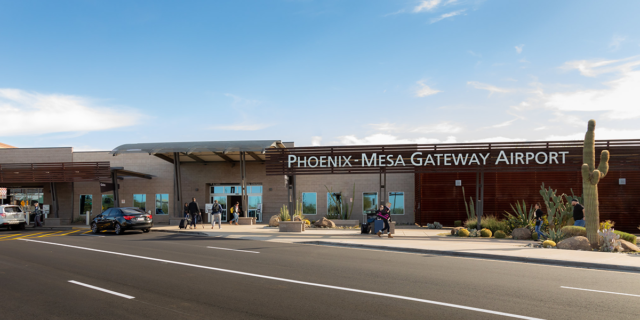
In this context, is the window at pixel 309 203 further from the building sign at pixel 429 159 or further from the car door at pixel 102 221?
the car door at pixel 102 221

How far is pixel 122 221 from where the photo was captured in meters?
21.8

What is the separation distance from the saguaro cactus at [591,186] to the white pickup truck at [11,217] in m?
29.5

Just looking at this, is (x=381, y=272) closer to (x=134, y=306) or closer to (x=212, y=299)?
(x=212, y=299)

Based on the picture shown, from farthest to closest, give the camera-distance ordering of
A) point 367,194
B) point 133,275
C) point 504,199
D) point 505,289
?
point 367,194 < point 504,199 < point 133,275 < point 505,289

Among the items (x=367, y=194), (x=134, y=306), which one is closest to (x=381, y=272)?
(x=134, y=306)

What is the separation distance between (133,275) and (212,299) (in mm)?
3219

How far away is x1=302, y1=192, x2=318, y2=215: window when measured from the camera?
31.6 m

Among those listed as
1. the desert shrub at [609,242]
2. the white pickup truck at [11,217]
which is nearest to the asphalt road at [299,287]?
the desert shrub at [609,242]

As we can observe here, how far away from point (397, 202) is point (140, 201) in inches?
773

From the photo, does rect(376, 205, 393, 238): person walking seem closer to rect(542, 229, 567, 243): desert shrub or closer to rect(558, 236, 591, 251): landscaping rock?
rect(542, 229, 567, 243): desert shrub

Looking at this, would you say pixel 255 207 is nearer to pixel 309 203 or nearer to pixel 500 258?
pixel 309 203

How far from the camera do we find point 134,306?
6.98 m

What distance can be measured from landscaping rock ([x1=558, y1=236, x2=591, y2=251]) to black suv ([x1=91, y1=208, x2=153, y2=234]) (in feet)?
61.6

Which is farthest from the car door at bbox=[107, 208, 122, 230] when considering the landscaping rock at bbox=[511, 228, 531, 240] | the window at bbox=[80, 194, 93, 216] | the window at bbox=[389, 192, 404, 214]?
the landscaping rock at bbox=[511, 228, 531, 240]
